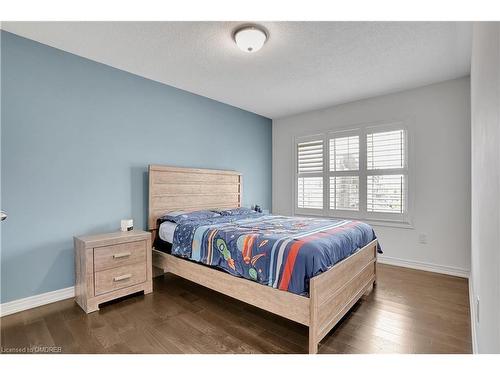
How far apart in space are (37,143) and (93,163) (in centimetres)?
49

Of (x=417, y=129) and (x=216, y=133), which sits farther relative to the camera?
(x=216, y=133)

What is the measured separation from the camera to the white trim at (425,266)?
314cm

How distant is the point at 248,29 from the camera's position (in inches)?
82.5

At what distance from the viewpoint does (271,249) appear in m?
1.91

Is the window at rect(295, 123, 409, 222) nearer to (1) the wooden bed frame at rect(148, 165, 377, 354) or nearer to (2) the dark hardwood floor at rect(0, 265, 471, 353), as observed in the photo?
(1) the wooden bed frame at rect(148, 165, 377, 354)

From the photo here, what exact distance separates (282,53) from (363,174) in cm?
228

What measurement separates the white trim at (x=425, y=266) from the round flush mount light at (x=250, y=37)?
3.33 meters

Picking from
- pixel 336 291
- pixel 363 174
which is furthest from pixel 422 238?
pixel 336 291

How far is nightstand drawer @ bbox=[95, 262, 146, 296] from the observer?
231cm

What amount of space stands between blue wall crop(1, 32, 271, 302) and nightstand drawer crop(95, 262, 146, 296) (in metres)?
0.52

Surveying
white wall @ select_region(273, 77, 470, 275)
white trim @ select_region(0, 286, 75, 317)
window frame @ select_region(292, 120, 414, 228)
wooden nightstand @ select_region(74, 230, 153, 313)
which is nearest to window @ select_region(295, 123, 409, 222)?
window frame @ select_region(292, 120, 414, 228)

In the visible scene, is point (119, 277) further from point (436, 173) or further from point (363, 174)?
point (436, 173)
